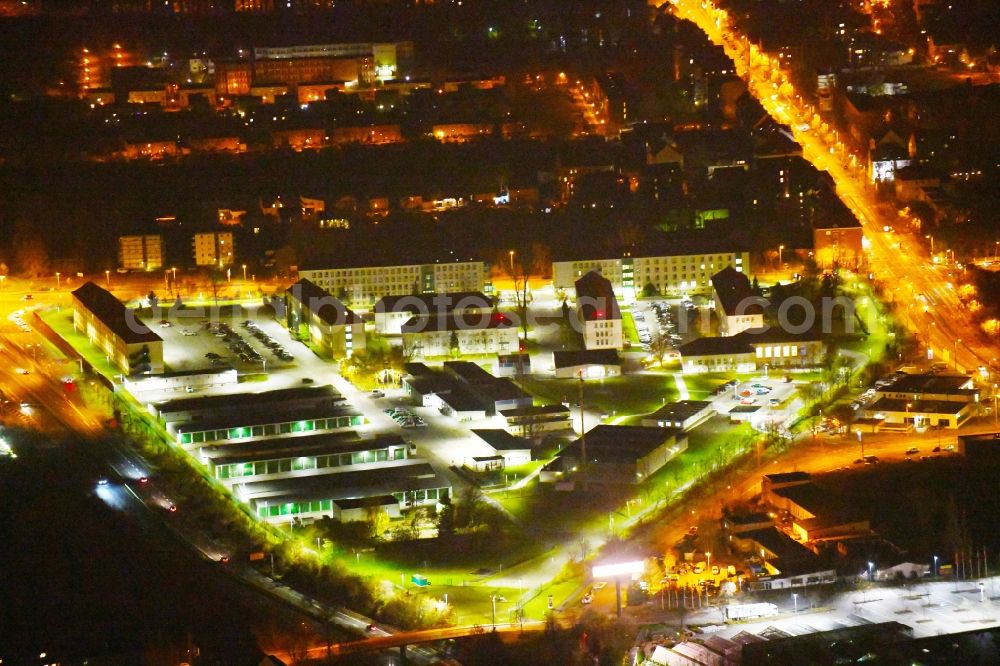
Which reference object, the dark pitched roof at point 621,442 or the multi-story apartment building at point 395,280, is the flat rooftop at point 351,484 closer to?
the dark pitched roof at point 621,442

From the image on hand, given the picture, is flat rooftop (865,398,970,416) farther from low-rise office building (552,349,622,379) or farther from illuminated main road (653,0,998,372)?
low-rise office building (552,349,622,379)

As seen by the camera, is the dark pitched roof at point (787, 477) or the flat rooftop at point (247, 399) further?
the flat rooftop at point (247, 399)

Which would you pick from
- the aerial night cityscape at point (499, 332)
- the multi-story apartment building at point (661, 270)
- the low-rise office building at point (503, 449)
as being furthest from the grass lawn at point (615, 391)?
the multi-story apartment building at point (661, 270)

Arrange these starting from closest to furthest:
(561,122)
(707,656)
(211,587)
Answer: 1. (707,656)
2. (211,587)
3. (561,122)

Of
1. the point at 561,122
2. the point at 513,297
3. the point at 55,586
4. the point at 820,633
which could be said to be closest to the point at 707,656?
the point at 820,633

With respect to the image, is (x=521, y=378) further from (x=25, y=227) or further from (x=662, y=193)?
(x=25, y=227)

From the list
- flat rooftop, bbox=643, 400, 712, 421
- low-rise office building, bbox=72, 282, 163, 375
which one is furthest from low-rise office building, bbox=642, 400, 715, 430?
low-rise office building, bbox=72, 282, 163, 375

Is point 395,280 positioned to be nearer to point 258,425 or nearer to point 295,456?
point 258,425
